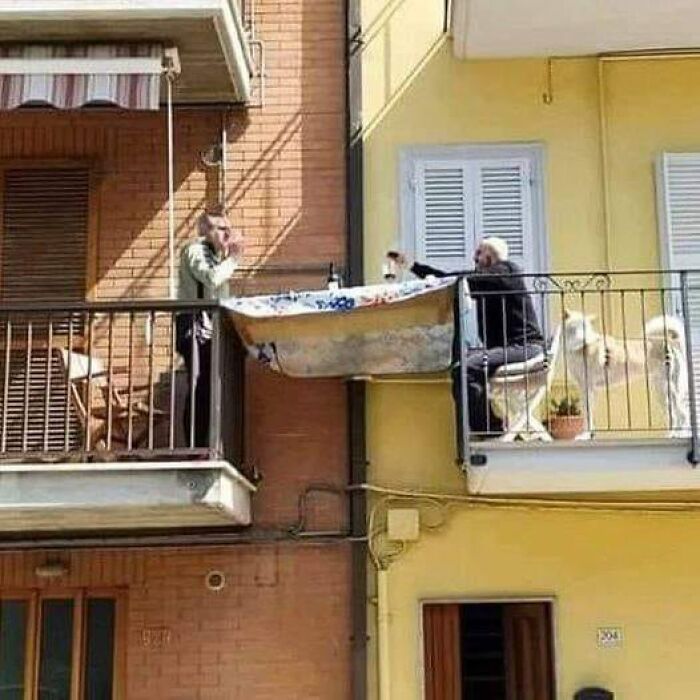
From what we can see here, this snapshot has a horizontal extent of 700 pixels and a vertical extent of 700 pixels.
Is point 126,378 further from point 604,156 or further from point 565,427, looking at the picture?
point 604,156

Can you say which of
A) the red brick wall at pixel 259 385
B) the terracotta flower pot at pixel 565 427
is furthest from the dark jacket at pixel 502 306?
the red brick wall at pixel 259 385

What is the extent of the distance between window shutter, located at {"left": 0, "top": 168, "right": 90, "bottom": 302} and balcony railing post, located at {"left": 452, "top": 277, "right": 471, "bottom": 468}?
3.07 m

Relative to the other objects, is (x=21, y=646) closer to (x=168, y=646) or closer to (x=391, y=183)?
(x=168, y=646)

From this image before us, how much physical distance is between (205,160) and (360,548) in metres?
3.26

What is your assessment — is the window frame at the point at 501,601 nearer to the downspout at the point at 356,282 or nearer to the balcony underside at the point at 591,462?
the downspout at the point at 356,282

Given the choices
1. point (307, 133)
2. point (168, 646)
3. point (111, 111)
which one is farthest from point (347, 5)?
point (168, 646)

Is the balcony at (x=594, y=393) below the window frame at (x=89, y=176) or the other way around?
below

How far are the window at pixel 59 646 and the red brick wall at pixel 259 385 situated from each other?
18cm

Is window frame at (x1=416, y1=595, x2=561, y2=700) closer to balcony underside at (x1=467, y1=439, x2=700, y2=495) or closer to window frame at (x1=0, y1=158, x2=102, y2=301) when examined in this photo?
balcony underside at (x1=467, y1=439, x2=700, y2=495)

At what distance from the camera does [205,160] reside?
10.0m

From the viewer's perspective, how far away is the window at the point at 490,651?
377 inches

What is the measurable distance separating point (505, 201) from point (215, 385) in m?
3.01

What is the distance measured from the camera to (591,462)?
8.41 meters

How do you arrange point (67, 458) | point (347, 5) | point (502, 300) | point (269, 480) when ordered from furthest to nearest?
point (347, 5) → point (269, 480) → point (502, 300) → point (67, 458)
